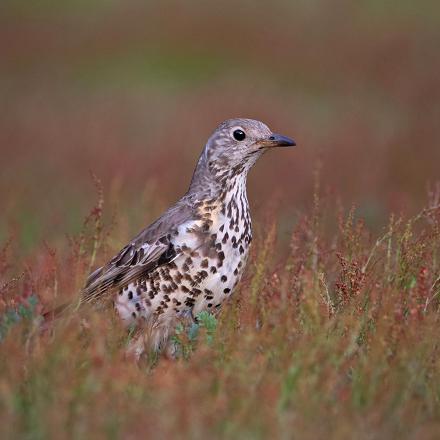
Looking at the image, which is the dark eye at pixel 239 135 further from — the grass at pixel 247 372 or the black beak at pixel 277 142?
the grass at pixel 247 372

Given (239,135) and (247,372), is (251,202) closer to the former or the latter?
(239,135)

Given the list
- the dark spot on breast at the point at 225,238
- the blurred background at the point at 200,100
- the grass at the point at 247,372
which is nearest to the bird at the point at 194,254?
the dark spot on breast at the point at 225,238

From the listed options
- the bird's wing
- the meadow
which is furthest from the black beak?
the bird's wing

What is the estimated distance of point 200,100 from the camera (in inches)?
687

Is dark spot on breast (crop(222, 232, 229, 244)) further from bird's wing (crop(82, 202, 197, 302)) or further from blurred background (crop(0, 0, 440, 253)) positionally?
blurred background (crop(0, 0, 440, 253))

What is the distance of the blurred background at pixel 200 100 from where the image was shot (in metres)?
12.9

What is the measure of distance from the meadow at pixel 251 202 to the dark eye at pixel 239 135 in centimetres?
63

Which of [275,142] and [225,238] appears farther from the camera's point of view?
[275,142]

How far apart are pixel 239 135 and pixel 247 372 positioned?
267 cm

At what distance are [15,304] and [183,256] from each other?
1232 mm

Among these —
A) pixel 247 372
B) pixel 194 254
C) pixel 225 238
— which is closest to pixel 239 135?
pixel 225 238

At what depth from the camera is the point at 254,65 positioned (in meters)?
21.5

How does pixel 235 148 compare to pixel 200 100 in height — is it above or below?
above

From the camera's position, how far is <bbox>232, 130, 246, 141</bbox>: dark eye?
264 inches
